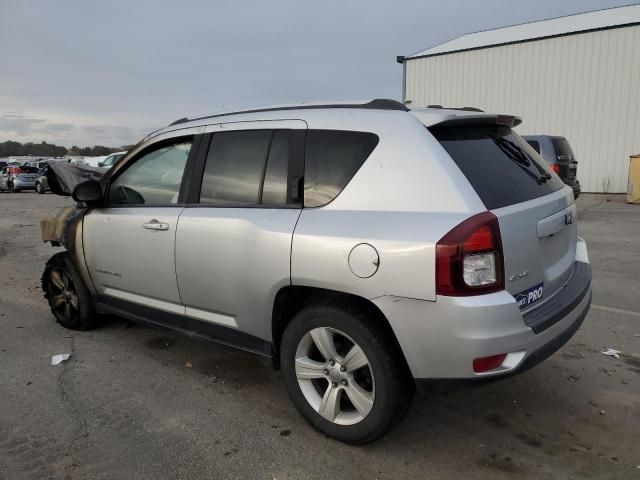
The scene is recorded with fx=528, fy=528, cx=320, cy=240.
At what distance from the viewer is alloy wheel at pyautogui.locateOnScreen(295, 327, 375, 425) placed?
2.76 meters

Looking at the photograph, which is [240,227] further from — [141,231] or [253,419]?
[253,419]

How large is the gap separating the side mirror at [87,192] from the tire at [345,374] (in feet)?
6.89

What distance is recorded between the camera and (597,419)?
3131 millimetres

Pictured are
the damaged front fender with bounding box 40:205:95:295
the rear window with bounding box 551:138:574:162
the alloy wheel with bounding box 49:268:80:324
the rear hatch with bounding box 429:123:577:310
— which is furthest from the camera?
the rear window with bounding box 551:138:574:162

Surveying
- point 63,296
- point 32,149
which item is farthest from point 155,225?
point 32,149

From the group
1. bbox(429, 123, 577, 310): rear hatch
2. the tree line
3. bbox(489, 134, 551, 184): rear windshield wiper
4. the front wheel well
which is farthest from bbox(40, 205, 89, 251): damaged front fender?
the tree line

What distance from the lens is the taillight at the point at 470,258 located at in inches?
92.5

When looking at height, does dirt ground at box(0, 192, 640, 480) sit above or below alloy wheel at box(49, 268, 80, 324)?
below

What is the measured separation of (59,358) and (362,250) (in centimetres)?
288

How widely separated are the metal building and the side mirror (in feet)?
62.1

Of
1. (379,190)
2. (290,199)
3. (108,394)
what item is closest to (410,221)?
(379,190)

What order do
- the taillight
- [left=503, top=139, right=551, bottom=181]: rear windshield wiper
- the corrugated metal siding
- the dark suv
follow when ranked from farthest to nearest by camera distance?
the corrugated metal siding
the dark suv
[left=503, top=139, right=551, bottom=181]: rear windshield wiper
the taillight

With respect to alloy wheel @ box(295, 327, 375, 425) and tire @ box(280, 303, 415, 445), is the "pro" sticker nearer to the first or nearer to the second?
tire @ box(280, 303, 415, 445)

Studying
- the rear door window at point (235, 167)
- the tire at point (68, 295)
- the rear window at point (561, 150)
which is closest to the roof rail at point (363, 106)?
the rear door window at point (235, 167)
